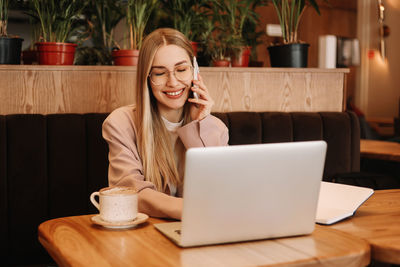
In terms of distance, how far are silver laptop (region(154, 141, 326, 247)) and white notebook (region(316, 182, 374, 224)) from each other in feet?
0.71

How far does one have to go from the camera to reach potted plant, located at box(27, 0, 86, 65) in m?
2.37

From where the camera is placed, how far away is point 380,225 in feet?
4.32

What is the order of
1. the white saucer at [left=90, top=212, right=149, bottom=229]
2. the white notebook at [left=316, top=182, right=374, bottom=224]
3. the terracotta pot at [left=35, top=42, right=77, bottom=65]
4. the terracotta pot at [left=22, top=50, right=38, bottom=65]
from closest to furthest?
the white saucer at [left=90, top=212, right=149, bottom=229] < the white notebook at [left=316, top=182, right=374, bottom=224] < the terracotta pot at [left=35, top=42, right=77, bottom=65] < the terracotta pot at [left=22, top=50, right=38, bottom=65]

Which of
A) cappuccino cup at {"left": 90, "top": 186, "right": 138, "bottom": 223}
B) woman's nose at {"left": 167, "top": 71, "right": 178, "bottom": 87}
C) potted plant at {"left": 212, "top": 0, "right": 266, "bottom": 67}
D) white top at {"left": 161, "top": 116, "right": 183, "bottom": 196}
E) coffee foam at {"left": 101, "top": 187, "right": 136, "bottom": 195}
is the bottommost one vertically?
cappuccino cup at {"left": 90, "top": 186, "right": 138, "bottom": 223}

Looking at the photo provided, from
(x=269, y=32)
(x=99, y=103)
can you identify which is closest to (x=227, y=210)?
(x=99, y=103)

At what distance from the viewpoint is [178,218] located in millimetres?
1361

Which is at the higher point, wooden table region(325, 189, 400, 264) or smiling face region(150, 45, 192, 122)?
smiling face region(150, 45, 192, 122)

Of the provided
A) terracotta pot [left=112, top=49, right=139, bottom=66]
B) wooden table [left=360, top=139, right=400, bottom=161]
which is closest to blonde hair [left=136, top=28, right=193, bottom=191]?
terracotta pot [left=112, top=49, right=139, bottom=66]

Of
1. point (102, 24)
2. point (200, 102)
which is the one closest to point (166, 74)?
point (200, 102)

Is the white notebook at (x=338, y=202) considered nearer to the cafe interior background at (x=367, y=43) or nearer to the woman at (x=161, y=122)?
the woman at (x=161, y=122)

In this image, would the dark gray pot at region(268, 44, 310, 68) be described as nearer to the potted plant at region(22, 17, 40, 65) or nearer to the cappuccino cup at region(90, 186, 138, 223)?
the potted plant at region(22, 17, 40, 65)

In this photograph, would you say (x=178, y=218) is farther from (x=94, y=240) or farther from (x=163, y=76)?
(x=163, y=76)

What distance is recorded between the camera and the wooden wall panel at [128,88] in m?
2.30

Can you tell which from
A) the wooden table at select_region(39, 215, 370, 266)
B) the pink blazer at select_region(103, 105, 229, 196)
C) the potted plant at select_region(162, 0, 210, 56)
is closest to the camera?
the wooden table at select_region(39, 215, 370, 266)
